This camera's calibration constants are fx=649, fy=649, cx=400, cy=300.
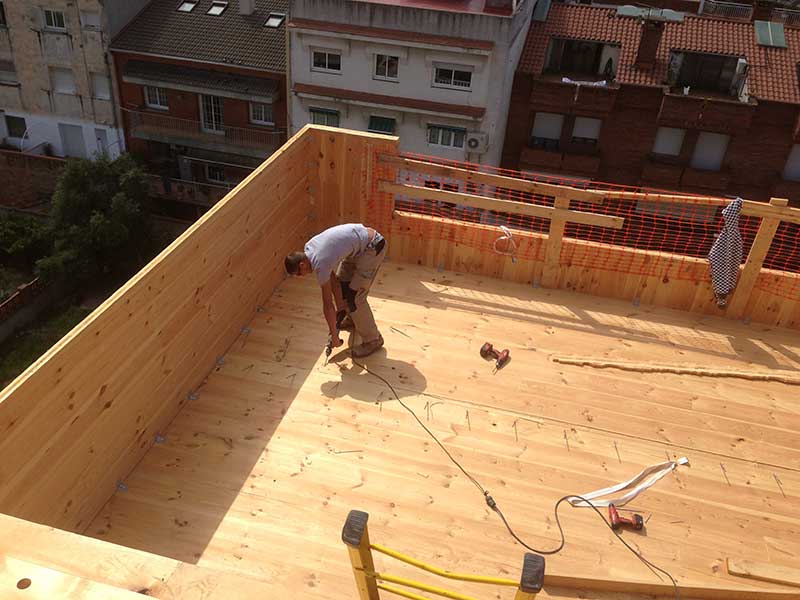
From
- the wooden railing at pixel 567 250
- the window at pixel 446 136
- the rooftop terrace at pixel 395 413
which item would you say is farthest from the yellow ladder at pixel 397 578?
the window at pixel 446 136

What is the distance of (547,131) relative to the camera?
87.3 feet

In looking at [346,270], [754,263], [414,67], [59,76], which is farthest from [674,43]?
[59,76]

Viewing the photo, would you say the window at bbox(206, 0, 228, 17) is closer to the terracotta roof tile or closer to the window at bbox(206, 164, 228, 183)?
the window at bbox(206, 164, 228, 183)

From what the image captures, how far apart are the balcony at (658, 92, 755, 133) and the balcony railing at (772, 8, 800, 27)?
8.17m

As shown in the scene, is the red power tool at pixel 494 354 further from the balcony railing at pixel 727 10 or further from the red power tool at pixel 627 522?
the balcony railing at pixel 727 10

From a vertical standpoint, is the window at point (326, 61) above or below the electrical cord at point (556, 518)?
below

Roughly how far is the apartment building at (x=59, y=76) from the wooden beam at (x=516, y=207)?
2657cm

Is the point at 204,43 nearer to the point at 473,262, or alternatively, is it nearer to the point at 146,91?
the point at 146,91

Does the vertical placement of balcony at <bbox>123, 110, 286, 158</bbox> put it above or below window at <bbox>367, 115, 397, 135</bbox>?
below

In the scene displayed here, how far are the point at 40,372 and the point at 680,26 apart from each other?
28778 millimetres

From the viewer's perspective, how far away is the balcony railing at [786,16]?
2966 centimetres

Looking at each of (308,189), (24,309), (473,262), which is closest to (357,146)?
(308,189)

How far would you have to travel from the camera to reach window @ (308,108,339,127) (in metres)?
26.8

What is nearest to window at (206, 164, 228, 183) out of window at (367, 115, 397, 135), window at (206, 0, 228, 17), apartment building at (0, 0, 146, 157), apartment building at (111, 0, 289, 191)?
apartment building at (111, 0, 289, 191)
